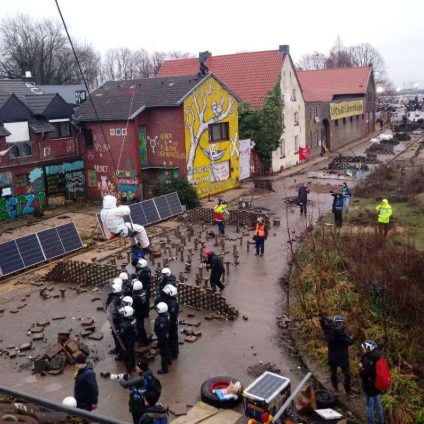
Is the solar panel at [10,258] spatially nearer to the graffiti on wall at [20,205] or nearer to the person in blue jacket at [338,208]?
the graffiti on wall at [20,205]

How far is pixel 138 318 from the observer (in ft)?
40.5

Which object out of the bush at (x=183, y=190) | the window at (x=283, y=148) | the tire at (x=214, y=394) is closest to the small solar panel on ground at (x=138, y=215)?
the bush at (x=183, y=190)

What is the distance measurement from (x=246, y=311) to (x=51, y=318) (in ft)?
17.8

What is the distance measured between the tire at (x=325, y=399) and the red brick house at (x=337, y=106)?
111ft

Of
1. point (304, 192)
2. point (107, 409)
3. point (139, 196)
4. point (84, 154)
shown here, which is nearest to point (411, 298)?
point (107, 409)

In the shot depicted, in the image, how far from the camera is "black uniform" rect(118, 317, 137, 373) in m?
10.7

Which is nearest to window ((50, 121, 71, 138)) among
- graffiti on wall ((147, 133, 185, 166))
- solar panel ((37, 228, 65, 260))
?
graffiti on wall ((147, 133, 185, 166))

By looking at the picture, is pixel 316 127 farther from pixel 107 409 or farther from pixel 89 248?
pixel 107 409

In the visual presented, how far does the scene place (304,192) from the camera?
78.5ft

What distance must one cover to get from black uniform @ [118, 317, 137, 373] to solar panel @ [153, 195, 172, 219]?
13523 mm

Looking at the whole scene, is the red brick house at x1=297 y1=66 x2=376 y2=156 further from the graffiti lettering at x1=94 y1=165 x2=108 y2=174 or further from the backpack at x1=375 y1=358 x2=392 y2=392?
the backpack at x1=375 y1=358 x2=392 y2=392

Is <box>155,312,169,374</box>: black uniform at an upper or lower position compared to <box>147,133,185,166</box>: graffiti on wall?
lower

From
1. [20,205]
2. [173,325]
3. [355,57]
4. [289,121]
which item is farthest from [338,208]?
[355,57]

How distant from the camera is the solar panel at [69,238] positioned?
19.5 m
